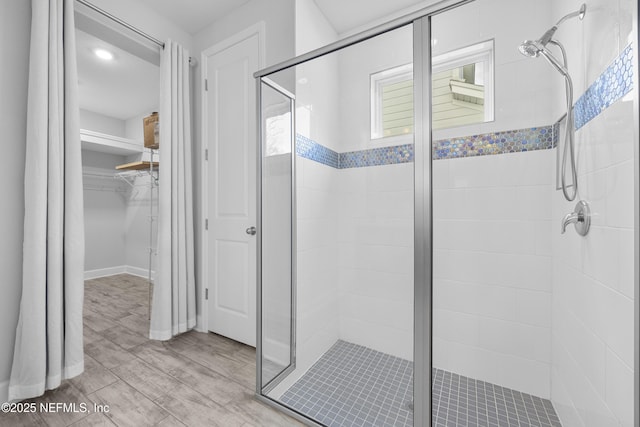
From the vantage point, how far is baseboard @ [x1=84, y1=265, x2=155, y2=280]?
4.13 metres

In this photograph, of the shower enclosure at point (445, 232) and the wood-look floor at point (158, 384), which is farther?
the wood-look floor at point (158, 384)

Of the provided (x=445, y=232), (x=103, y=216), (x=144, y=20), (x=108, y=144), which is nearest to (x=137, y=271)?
(x=103, y=216)

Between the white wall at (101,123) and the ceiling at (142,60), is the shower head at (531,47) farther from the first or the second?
the white wall at (101,123)

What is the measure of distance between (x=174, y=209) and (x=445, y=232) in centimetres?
198

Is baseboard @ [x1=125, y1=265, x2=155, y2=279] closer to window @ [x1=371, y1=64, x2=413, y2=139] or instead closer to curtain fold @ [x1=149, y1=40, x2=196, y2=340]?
curtain fold @ [x1=149, y1=40, x2=196, y2=340]

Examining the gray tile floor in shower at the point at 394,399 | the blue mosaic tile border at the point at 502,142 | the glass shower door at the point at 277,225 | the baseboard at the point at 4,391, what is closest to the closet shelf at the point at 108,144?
the baseboard at the point at 4,391

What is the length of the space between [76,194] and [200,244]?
3.09 ft

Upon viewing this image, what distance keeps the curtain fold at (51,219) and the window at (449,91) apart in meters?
1.78

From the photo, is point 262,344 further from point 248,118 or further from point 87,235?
point 87,235

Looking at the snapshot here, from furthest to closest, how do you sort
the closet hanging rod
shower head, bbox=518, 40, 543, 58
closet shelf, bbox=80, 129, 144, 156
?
closet shelf, bbox=80, 129, 144, 156, the closet hanging rod, shower head, bbox=518, 40, 543, 58

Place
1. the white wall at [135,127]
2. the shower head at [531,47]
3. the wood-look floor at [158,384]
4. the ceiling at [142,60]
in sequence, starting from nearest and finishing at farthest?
the shower head at [531,47]
the wood-look floor at [158,384]
the ceiling at [142,60]
the white wall at [135,127]

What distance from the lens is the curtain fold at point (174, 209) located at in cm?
214

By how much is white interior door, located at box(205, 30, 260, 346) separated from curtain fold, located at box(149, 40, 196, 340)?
170 millimetres

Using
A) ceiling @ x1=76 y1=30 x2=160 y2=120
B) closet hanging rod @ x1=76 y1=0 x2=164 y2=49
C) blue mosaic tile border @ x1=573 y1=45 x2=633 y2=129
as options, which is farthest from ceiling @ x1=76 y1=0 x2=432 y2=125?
blue mosaic tile border @ x1=573 y1=45 x2=633 y2=129
